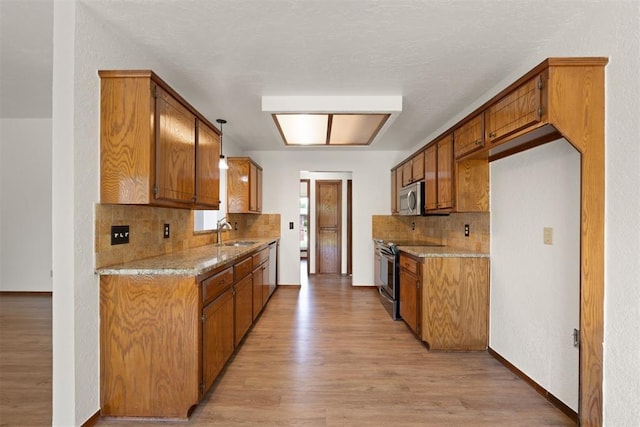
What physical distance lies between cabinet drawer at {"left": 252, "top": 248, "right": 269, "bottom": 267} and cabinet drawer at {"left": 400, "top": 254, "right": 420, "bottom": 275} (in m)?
1.65

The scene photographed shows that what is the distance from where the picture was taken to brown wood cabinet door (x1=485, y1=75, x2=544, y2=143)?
5.91ft

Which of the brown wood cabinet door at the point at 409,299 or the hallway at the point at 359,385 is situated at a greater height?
the brown wood cabinet door at the point at 409,299

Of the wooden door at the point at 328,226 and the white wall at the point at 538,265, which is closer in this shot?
the white wall at the point at 538,265

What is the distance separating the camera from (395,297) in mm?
3719

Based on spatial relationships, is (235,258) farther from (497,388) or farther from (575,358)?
(575,358)

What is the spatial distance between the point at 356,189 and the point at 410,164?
1.37 meters

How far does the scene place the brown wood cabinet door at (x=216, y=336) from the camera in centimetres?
204

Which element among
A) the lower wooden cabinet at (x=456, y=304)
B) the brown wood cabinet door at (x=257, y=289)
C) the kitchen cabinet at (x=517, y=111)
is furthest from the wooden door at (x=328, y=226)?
the kitchen cabinet at (x=517, y=111)

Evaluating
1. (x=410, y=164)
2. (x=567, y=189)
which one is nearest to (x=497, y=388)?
(x=567, y=189)

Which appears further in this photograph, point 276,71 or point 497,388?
point 276,71

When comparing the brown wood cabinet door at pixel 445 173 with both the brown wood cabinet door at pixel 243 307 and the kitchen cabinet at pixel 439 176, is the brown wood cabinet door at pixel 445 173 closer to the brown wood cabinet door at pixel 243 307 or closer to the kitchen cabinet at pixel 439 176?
the kitchen cabinet at pixel 439 176

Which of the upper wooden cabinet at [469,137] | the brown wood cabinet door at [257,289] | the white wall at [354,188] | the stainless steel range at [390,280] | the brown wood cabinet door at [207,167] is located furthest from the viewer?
the white wall at [354,188]

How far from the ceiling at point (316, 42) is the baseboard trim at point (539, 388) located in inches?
92.0

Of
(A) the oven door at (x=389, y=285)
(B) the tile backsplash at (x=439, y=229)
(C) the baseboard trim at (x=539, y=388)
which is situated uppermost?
(B) the tile backsplash at (x=439, y=229)
